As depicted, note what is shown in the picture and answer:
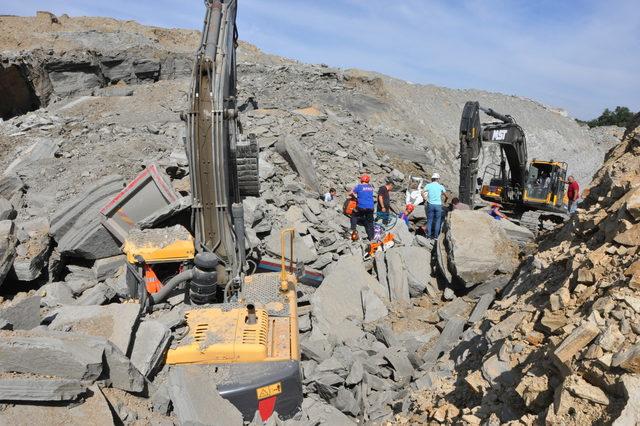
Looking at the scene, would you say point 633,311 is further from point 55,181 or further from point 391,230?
point 55,181

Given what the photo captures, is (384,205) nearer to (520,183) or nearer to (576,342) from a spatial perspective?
(520,183)

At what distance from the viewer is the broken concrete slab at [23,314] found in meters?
3.85

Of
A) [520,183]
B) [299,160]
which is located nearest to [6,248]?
[299,160]

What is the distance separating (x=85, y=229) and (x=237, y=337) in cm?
294

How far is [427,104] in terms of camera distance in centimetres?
2502

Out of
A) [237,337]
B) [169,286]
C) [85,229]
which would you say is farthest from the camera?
[85,229]

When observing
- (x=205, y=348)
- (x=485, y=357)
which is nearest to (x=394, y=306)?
(x=485, y=357)

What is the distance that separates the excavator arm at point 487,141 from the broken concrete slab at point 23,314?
317 inches

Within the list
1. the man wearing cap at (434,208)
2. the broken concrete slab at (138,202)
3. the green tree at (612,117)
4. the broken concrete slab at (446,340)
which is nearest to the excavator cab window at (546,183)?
the man wearing cap at (434,208)

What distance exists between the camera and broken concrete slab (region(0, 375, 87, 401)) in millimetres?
2893

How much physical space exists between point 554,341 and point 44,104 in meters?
19.9

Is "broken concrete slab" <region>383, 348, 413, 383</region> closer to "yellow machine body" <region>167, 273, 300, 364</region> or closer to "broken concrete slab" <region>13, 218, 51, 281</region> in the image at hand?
"yellow machine body" <region>167, 273, 300, 364</region>

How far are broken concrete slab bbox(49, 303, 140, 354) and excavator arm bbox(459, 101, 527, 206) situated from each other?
7631mm

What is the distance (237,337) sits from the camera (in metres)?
4.11
